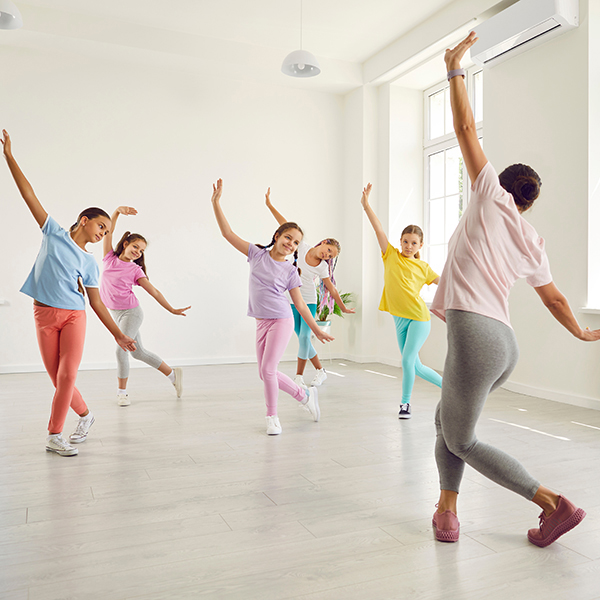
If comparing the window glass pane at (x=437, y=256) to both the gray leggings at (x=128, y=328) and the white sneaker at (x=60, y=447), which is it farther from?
the white sneaker at (x=60, y=447)

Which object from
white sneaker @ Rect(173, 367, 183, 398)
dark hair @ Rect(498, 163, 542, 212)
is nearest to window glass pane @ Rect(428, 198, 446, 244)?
white sneaker @ Rect(173, 367, 183, 398)

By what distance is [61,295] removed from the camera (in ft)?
8.85

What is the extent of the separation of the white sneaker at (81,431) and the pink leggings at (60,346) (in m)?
0.22

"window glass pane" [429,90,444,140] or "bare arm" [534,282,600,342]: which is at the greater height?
"window glass pane" [429,90,444,140]

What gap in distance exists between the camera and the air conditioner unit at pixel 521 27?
398 centimetres

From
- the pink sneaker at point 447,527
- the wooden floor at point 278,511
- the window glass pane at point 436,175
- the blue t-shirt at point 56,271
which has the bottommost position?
the wooden floor at point 278,511

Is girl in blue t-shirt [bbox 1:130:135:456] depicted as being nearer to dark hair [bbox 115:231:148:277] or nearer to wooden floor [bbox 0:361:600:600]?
wooden floor [bbox 0:361:600:600]

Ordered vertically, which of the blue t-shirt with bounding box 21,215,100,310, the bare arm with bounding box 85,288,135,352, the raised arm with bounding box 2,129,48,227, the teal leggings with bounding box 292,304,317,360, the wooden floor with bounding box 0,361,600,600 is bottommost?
the wooden floor with bounding box 0,361,600,600

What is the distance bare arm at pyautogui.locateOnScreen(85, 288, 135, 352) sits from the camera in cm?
266

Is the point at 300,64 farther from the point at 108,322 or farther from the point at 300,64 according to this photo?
A: the point at 108,322

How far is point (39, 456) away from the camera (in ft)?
9.13

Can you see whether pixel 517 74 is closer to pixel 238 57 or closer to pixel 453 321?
pixel 238 57

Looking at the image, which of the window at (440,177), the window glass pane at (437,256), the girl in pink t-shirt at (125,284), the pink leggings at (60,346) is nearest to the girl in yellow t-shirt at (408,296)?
the girl in pink t-shirt at (125,284)

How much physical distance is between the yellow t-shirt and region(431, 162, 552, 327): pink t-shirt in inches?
71.9
